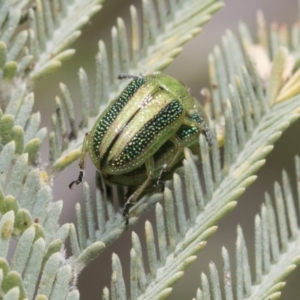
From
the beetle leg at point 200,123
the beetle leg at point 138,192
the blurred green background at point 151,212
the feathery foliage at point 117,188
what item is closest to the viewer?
the feathery foliage at point 117,188

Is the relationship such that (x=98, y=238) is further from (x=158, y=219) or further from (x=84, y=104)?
(x=84, y=104)

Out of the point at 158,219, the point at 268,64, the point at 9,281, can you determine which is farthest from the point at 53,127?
the point at 268,64

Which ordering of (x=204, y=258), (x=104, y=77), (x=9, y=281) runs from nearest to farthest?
(x=9, y=281), (x=104, y=77), (x=204, y=258)

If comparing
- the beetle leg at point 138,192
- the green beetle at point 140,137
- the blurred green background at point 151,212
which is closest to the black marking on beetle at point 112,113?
the green beetle at point 140,137

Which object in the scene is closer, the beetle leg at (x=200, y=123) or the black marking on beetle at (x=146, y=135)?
the black marking on beetle at (x=146, y=135)

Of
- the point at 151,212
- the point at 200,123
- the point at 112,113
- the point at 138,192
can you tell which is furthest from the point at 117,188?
the point at 151,212

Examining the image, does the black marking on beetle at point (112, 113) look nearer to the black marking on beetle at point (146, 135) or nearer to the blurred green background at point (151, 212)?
the black marking on beetle at point (146, 135)

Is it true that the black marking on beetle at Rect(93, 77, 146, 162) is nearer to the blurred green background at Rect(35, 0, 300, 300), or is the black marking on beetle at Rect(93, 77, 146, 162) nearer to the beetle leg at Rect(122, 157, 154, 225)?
the beetle leg at Rect(122, 157, 154, 225)

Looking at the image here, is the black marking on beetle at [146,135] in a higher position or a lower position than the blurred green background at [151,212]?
higher

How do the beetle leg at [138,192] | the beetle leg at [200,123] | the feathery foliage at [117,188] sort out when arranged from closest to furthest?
the feathery foliage at [117,188] < the beetle leg at [138,192] < the beetle leg at [200,123]
